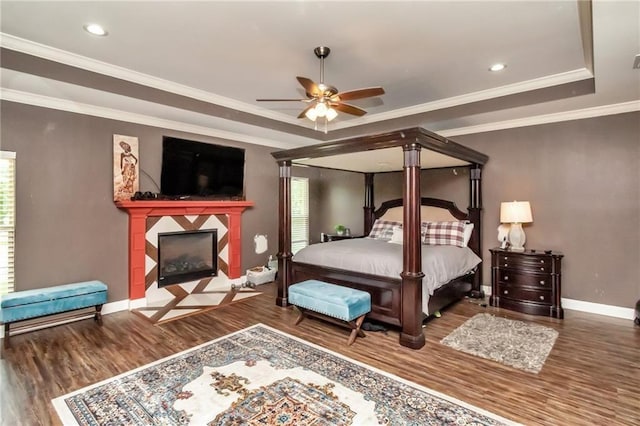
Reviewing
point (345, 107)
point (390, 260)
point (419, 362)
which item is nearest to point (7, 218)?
point (345, 107)

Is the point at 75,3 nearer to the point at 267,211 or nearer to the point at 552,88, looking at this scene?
the point at 267,211

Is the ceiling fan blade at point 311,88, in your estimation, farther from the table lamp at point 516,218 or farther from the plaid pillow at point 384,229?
the table lamp at point 516,218

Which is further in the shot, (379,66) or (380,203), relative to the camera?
(380,203)

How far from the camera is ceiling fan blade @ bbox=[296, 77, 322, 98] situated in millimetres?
2896

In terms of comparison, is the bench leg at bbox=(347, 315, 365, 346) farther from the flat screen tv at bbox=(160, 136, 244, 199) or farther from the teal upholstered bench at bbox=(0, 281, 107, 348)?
the flat screen tv at bbox=(160, 136, 244, 199)

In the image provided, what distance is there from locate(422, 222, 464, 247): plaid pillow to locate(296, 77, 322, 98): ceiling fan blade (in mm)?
3044

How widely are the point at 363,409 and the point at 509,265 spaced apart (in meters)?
3.19

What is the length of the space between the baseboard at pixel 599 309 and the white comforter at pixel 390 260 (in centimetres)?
125

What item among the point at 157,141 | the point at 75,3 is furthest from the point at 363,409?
the point at 157,141

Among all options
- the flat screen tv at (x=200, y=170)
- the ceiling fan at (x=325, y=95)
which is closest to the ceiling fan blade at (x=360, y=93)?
the ceiling fan at (x=325, y=95)

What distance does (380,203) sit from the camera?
635cm

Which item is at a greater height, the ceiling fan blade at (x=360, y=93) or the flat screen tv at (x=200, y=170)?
the ceiling fan blade at (x=360, y=93)

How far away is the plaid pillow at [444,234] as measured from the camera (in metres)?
4.90

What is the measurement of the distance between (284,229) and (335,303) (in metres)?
1.55
